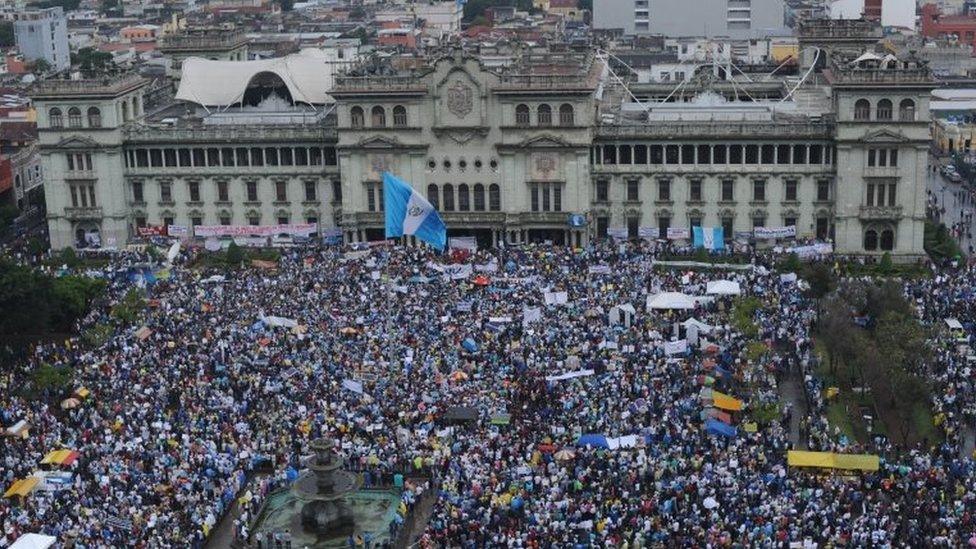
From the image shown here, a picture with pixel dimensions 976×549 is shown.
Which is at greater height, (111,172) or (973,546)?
(111,172)

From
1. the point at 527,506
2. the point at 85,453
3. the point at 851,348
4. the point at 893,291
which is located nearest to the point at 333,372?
the point at 85,453

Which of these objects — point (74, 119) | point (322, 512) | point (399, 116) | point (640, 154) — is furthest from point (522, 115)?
point (322, 512)

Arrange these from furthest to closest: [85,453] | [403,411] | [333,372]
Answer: [333,372] < [403,411] < [85,453]

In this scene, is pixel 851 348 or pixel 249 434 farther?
pixel 851 348

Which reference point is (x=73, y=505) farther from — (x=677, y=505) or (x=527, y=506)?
(x=677, y=505)

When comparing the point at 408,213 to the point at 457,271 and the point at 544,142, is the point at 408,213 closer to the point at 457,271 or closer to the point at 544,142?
the point at 457,271

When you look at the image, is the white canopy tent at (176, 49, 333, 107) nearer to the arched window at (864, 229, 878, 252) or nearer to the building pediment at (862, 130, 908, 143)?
the building pediment at (862, 130, 908, 143)

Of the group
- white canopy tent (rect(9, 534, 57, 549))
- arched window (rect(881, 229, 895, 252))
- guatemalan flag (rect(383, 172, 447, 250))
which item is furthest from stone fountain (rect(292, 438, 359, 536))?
arched window (rect(881, 229, 895, 252))
